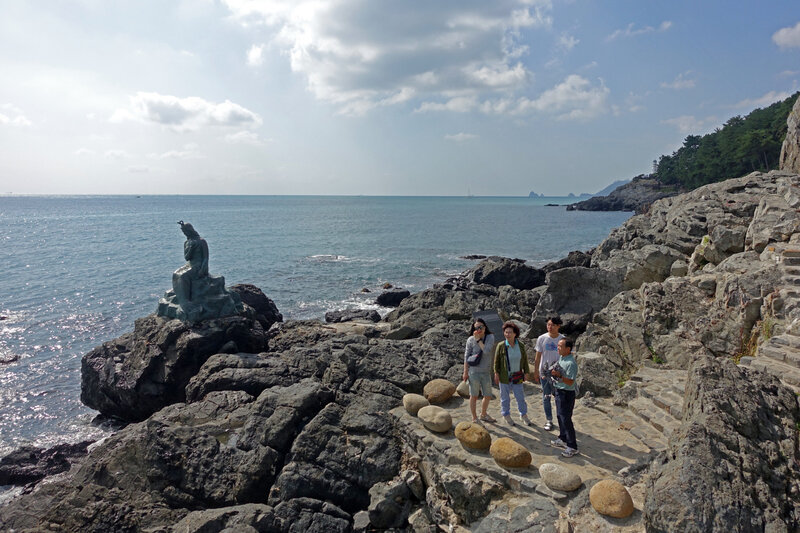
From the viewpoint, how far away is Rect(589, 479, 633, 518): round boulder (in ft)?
21.4

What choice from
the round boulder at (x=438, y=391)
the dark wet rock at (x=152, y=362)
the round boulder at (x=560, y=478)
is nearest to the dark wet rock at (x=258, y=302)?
the dark wet rock at (x=152, y=362)

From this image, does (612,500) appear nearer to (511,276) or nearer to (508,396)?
(508,396)

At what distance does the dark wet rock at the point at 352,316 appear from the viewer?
26500mm

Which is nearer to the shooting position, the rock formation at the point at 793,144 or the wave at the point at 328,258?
the rock formation at the point at 793,144

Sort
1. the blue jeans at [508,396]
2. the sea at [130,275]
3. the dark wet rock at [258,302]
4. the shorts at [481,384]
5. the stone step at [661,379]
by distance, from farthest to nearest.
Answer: the dark wet rock at [258,302] → the sea at [130,275] → the stone step at [661,379] → the shorts at [481,384] → the blue jeans at [508,396]

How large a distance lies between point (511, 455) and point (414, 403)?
2.84 meters

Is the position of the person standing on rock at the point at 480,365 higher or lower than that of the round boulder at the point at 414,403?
higher

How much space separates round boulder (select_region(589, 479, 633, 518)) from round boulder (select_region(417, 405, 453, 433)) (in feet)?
10.4

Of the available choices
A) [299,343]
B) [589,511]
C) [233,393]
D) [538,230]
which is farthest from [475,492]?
[538,230]

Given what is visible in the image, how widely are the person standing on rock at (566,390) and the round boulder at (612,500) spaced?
5.12ft

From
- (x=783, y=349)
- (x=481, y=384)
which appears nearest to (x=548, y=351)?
(x=481, y=384)

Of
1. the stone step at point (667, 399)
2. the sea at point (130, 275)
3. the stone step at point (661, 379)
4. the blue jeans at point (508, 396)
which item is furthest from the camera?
the sea at point (130, 275)

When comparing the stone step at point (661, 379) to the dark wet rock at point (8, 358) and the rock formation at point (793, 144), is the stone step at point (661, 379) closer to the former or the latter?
the dark wet rock at point (8, 358)

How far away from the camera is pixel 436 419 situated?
9.39 metres
